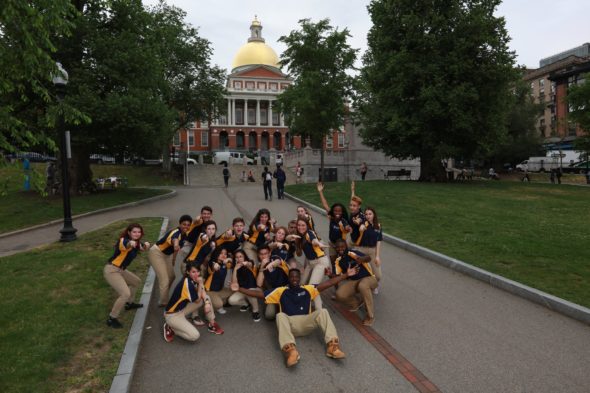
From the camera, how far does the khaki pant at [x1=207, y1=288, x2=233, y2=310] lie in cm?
665

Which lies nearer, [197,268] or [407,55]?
[197,268]

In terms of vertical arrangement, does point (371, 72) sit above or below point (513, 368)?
above

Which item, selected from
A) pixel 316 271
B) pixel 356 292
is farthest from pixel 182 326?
pixel 356 292

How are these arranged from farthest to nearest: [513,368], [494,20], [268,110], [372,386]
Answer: [268,110] < [494,20] < [513,368] < [372,386]

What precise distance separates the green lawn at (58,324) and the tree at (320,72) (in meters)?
21.7

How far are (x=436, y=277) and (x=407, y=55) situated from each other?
2274 cm

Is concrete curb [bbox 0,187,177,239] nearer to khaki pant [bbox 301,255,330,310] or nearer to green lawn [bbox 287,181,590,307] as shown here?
green lawn [bbox 287,181,590,307]

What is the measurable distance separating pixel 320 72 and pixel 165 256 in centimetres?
2556

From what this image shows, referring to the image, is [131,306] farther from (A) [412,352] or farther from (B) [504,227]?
(B) [504,227]

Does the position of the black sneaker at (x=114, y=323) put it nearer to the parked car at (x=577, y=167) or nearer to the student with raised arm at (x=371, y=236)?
the student with raised arm at (x=371, y=236)

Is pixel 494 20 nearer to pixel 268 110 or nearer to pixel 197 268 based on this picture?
pixel 197 268

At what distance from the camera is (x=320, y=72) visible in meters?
30.1

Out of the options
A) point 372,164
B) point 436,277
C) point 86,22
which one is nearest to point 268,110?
point 372,164

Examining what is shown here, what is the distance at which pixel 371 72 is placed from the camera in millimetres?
29938
